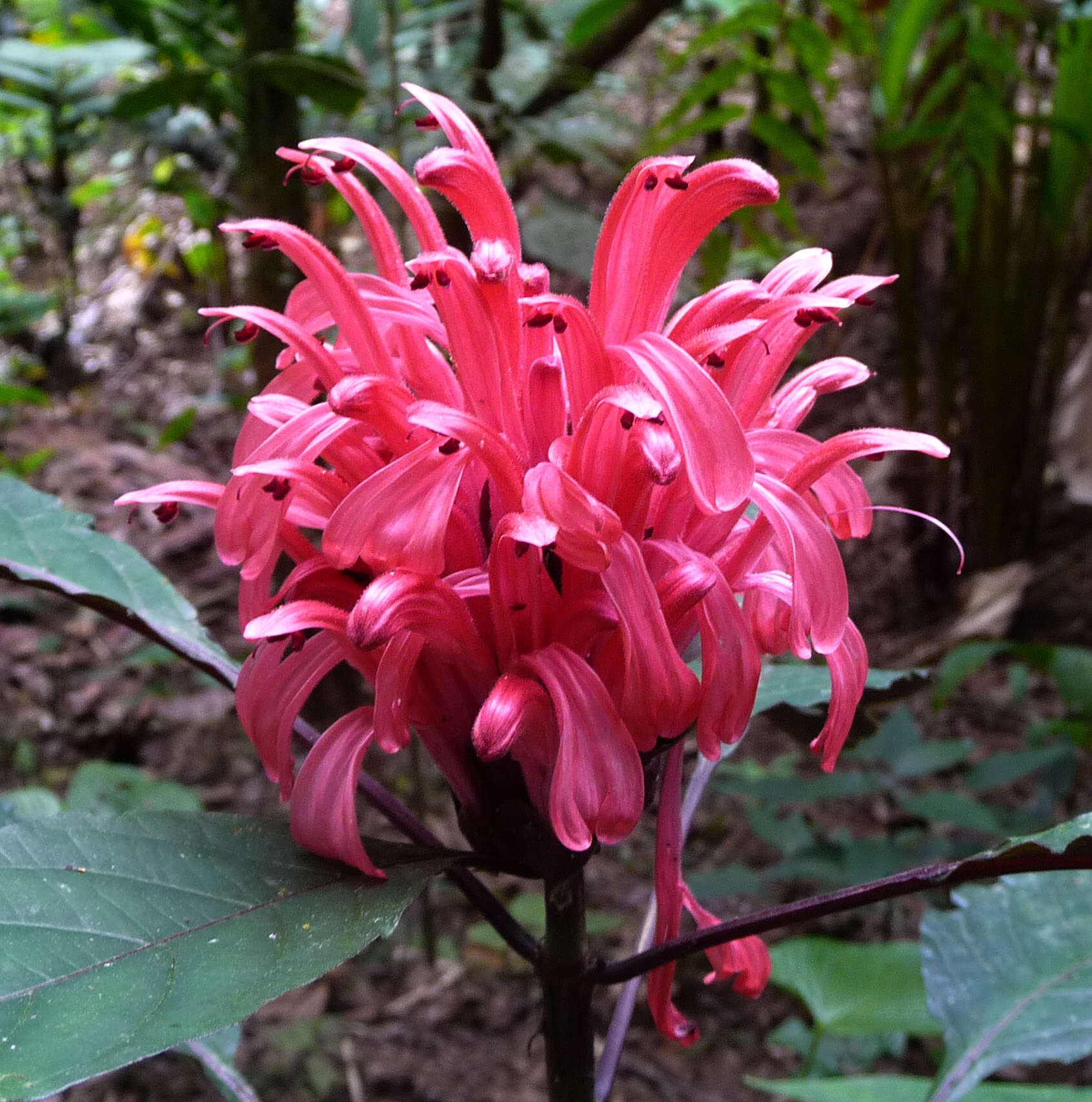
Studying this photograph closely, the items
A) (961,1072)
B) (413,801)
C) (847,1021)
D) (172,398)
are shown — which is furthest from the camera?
(172,398)

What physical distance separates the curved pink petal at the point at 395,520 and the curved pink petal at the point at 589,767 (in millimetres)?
108

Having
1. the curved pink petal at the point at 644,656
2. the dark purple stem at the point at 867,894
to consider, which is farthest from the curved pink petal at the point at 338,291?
the dark purple stem at the point at 867,894

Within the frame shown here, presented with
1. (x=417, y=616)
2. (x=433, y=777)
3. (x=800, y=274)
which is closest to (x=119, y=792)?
(x=433, y=777)

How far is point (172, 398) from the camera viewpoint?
4660 mm

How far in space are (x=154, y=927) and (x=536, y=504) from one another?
1.09ft

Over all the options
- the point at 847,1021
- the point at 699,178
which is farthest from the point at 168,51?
the point at 847,1021

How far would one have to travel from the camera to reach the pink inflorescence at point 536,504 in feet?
1.86

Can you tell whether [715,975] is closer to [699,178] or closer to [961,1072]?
[961,1072]

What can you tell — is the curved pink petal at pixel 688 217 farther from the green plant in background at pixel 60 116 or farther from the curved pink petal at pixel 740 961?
the green plant in background at pixel 60 116

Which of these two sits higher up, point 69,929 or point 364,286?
point 364,286

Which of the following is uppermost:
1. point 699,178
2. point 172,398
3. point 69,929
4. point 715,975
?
point 699,178

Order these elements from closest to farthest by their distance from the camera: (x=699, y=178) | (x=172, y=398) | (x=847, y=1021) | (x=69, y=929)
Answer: (x=69, y=929) → (x=699, y=178) → (x=847, y=1021) → (x=172, y=398)

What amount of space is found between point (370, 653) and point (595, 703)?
0.55 feet

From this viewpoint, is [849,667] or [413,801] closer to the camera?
→ [849,667]
